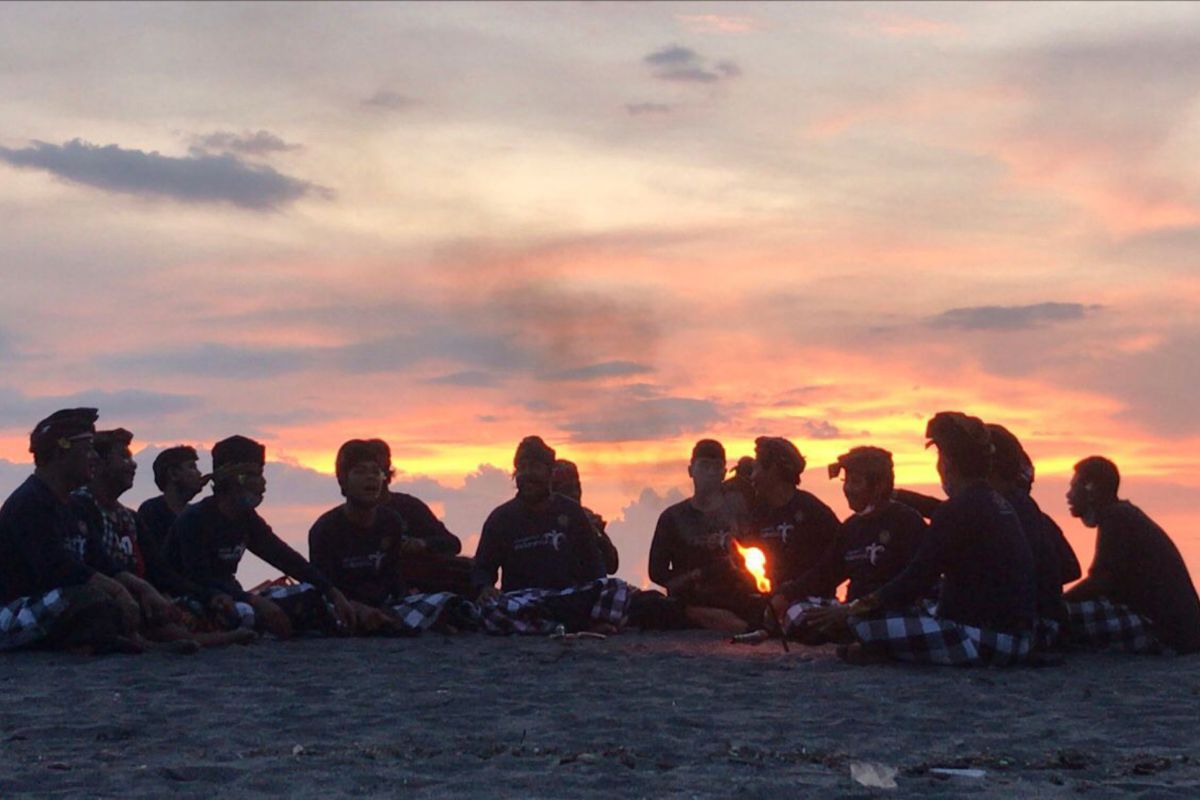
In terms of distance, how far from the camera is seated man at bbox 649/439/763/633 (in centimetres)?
1537

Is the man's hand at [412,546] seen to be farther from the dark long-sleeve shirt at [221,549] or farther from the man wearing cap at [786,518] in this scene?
the man wearing cap at [786,518]

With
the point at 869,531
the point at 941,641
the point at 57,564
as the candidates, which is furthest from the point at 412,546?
the point at 941,641

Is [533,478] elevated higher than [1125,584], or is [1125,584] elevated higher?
[533,478]

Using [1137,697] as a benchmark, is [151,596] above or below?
above

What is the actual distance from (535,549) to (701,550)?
61.1 inches

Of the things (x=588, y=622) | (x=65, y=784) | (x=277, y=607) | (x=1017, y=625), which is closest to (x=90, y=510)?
(x=277, y=607)

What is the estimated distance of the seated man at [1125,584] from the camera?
13.2 m

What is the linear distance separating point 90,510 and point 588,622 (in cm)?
447

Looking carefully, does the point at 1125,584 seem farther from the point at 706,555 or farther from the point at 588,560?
the point at 588,560

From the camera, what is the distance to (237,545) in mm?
14023

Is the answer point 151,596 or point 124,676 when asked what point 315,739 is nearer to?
point 124,676

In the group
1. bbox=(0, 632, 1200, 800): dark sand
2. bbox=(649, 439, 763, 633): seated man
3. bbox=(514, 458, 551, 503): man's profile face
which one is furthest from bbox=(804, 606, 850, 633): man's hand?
bbox=(514, 458, 551, 503): man's profile face

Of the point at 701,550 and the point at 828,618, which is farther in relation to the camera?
the point at 701,550

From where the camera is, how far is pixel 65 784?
7.36 m
